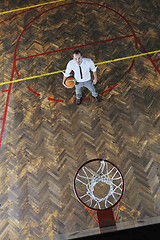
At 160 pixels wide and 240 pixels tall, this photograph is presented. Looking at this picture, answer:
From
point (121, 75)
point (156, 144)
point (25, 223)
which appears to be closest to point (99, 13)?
point (121, 75)

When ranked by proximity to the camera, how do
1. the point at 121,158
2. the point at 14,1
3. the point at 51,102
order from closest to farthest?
1. the point at 121,158
2. the point at 51,102
3. the point at 14,1

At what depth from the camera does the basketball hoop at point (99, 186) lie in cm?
467

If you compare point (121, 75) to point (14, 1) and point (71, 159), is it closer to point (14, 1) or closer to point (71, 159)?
point (71, 159)

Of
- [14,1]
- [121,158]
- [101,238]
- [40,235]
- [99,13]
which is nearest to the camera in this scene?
[101,238]

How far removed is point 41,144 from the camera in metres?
5.36

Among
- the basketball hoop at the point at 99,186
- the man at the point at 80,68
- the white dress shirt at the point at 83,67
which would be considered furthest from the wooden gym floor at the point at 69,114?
the white dress shirt at the point at 83,67

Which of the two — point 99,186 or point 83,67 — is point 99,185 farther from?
point 83,67

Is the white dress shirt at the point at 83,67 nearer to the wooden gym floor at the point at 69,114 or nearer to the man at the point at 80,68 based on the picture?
the man at the point at 80,68

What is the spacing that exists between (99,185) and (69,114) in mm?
1700

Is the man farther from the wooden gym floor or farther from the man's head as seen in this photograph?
the wooden gym floor

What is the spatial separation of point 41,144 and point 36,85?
4.93ft

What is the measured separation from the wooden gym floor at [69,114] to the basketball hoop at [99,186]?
16 centimetres

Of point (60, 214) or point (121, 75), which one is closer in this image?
point (60, 214)

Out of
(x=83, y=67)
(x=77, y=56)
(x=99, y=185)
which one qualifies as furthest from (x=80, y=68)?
(x=99, y=185)
